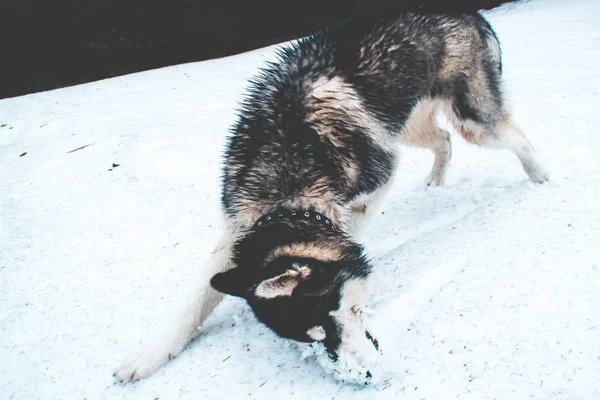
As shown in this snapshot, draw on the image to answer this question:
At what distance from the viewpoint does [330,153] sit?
6.98ft

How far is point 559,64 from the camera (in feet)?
16.9

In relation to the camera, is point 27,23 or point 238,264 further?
point 27,23

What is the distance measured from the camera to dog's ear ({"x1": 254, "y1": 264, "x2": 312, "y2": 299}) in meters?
1.52

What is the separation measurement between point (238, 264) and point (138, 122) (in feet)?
13.3

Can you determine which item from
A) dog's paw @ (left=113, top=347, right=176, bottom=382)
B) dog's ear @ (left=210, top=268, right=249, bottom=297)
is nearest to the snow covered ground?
dog's paw @ (left=113, top=347, right=176, bottom=382)

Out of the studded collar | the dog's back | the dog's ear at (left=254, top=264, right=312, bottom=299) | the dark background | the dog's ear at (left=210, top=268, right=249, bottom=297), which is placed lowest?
the dark background

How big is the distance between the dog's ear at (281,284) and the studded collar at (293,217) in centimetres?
32

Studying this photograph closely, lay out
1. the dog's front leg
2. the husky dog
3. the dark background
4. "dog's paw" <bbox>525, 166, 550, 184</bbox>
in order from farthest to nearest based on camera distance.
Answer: the dark background → "dog's paw" <bbox>525, 166, 550, 184</bbox> → the dog's front leg → the husky dog

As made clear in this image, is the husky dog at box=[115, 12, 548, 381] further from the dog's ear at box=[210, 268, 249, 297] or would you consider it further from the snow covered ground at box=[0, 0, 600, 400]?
the snow covered ground at box=[0, 0, 600, 400]

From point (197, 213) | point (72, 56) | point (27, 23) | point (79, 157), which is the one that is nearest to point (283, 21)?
point (72, 56)

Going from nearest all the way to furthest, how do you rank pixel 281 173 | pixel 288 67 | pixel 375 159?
pixel 281 173, pixel 375 159, pixel 288 67

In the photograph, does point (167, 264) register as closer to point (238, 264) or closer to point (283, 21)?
point (238, 264)

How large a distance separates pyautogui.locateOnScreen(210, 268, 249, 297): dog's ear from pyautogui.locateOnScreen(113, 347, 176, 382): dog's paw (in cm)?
61

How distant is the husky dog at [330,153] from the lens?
1.66m
